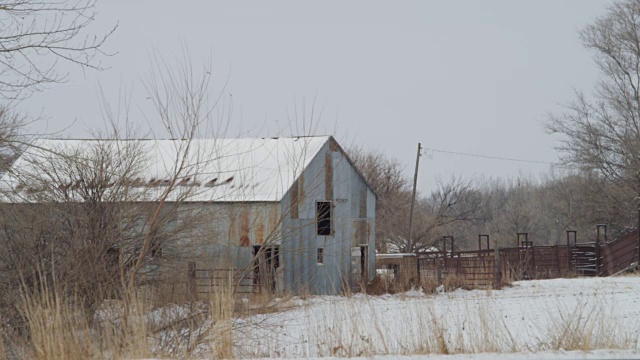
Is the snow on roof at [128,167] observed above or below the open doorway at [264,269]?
above

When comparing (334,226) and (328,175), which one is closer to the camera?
(328,175)

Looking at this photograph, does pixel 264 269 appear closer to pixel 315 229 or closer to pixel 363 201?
pixel 315 229

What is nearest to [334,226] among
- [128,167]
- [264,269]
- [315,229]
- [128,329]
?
[315,229]

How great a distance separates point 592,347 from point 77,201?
899 centimetres

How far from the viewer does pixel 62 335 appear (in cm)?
937

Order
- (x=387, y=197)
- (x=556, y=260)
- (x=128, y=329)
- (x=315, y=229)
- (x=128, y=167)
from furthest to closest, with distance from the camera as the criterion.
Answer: (x=387, y=197) < (x=556, y=260) < (x=315, y=229) < (x=128, y=167) < (x=128, y=329)

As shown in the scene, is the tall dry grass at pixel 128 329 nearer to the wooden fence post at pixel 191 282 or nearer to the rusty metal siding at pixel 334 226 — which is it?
the wooden fence post at pixel 191 282

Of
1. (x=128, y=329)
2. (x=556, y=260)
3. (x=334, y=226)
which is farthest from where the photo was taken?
(x=556, y=260)

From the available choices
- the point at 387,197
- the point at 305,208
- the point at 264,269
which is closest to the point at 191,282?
the point at 264,269

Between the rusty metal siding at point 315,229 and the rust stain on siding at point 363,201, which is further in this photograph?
the rust stain on siding at point 363,201

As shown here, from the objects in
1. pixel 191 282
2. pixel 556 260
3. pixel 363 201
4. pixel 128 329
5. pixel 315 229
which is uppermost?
pixel 363 201

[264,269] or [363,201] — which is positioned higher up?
[363,201]

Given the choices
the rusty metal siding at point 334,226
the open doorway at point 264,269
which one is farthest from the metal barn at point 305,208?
the open doorway at point 264,269

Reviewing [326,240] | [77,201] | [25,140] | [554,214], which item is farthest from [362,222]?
[554,214]
